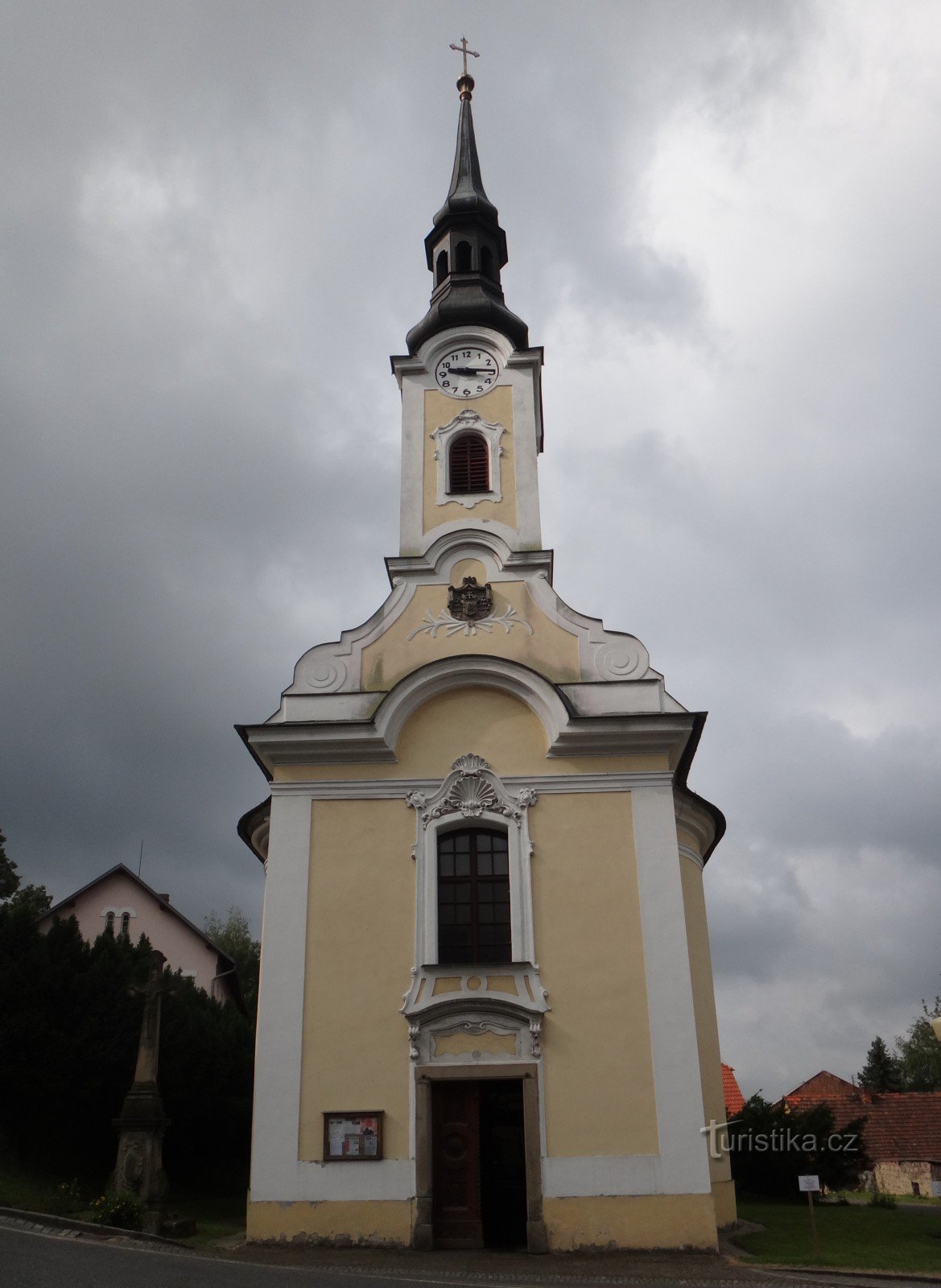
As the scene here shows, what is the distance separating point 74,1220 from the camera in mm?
14445

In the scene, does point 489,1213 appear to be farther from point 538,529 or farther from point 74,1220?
point 538,529

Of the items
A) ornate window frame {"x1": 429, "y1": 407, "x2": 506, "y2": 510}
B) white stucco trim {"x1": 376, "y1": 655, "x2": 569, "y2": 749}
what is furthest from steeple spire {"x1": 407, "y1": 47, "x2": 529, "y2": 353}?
white stucco trim {"x1": 376, "y1": 655, "x2": 569, "y2": 749}

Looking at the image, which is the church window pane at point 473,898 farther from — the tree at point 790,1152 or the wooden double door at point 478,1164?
the tree at point 790,1152

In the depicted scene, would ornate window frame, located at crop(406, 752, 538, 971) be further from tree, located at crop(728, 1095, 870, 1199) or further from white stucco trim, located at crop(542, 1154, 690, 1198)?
tree, located at crop(728, 1095, 870, 1199)

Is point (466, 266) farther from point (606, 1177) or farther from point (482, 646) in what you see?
point (606, 1177)

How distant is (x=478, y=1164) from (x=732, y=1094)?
14.6 meters

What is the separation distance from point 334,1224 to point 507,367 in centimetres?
1607

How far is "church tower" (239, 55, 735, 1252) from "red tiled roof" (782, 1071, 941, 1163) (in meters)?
23.2

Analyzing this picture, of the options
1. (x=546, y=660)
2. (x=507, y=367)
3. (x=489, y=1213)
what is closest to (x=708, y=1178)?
(x=489, y=1213)

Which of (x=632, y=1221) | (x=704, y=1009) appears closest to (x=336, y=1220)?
(x=632, y=1221)

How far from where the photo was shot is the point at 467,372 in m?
22.7
